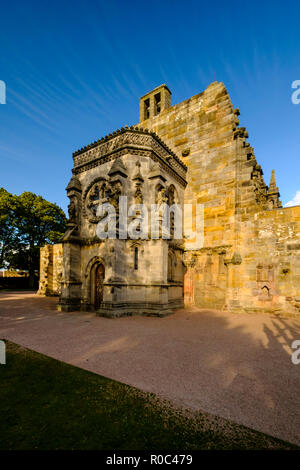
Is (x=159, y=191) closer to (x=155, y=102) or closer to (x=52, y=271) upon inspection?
(x=155, y=102)

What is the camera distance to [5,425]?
9.39 ft

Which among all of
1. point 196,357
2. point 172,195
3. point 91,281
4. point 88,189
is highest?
point 88,189

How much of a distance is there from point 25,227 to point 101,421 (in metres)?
35.6

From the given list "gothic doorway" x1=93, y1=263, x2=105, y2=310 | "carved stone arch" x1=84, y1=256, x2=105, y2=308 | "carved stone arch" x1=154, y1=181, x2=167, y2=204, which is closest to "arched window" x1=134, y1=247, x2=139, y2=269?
"gothic doorway" x1=93, y1=263, x2=105, y2=310

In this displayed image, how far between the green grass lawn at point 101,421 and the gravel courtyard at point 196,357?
0.35 meters

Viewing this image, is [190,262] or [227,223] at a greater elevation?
[227,223]

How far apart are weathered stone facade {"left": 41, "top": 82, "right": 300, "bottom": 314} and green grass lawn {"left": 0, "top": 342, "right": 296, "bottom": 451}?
7.24 metres

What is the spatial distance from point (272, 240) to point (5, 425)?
521 inches

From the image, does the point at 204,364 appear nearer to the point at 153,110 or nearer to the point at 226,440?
the point at 226,440

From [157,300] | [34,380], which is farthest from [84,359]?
[157,300]

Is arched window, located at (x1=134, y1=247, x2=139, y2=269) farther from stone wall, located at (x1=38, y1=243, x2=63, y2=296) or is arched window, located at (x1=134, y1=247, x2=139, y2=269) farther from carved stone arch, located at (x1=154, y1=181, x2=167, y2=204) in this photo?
stone wall, located at (x1=38, y1=243, x2=63, y2=296)

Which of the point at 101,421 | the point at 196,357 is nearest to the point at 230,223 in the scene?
the point at 196,357

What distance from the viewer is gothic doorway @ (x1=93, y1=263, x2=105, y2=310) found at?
1336cm

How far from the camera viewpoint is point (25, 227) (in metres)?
33.4
